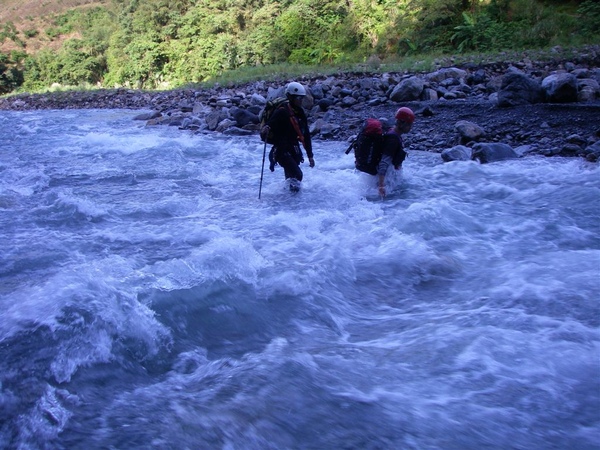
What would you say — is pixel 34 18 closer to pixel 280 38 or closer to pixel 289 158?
pixel 280 38

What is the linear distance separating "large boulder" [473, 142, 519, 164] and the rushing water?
901mm

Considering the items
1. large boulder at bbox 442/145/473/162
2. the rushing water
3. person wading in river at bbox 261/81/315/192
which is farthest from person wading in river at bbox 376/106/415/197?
large boulder at bbox 442/145/473/162

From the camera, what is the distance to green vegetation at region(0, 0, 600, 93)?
2053cm

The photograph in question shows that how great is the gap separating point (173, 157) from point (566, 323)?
29.8ft

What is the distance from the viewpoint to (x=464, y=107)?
11.8 m

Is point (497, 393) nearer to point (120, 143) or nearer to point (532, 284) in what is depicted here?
point (532, 284)

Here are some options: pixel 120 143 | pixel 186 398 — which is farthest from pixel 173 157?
pixel 186 398

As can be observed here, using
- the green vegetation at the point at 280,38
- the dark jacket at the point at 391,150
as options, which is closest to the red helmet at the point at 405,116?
the dark jacket at the point at 391,150

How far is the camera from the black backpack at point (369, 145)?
6270 millimetres

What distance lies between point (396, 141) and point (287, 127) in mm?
1469

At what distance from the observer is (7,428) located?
110 inches

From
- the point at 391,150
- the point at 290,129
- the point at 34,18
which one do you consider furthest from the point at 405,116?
the point at 34,18

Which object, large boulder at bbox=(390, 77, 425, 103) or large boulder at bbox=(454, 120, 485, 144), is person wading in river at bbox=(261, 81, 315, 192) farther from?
large boulder at bbox=(390, 77, 425, 103)

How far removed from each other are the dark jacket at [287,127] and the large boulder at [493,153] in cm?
337
